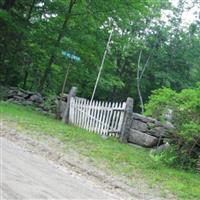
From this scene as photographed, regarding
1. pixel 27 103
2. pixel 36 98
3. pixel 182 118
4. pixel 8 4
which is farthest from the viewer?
pixel 8 4

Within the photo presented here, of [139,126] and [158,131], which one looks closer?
[158,131]

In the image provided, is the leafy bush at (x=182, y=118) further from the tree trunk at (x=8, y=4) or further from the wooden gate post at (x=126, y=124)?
the tree trunk at (x=8, y=4)

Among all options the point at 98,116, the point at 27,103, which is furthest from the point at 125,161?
the point at 27,103

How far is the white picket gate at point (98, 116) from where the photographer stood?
1272 centimetres

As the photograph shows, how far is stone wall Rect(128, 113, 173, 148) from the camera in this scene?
472 inches

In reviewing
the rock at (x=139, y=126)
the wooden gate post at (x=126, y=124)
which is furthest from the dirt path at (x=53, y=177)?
the rock at (x=139, y=126)

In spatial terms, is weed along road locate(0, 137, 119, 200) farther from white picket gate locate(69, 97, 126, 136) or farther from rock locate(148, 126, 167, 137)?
white picket gate locate(69, 97, 126, 136)

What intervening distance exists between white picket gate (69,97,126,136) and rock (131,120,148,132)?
37cm

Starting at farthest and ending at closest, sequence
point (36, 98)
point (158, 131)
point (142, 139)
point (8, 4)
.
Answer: point (8, 4) → point (36, 98) → point (142, 139) → point (158, 131)

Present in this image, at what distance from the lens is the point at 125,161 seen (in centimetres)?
907

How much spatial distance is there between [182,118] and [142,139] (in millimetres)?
2502

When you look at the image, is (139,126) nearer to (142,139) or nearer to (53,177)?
(142,139)

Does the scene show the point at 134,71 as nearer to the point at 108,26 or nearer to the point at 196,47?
the point at 196,47

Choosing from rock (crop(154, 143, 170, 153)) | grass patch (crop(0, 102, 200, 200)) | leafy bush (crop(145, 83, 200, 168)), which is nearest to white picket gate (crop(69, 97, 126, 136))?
grass patch (crop(0, 102, 200, 200))
